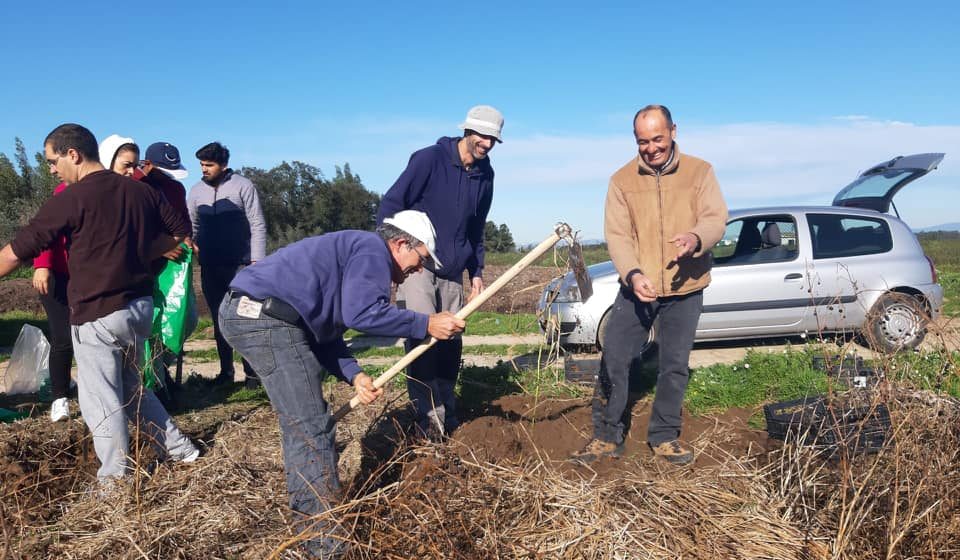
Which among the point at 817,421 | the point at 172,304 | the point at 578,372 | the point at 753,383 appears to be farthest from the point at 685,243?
the point at 172,304

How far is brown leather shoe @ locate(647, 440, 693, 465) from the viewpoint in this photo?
395 cm

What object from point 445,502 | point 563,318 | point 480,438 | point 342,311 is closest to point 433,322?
point 342,311

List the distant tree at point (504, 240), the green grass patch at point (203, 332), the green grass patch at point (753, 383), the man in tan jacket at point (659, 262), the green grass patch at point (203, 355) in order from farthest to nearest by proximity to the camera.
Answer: the distant tree at point (504, 240) < the green grass patch at point (203, 332) < the green grass patch at point (203, 355) < the green grass patch at point (753, 383) < the man in tan jacket at point (659, 262)

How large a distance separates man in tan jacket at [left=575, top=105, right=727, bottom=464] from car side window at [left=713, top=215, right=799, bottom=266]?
3.56m

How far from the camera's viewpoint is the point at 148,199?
3.81 meters

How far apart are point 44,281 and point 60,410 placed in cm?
97

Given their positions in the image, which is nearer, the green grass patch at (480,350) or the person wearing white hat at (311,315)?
the person wearing white hat at (311,315)

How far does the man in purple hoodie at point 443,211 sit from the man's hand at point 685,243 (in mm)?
1214

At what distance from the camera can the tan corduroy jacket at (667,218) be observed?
3.88m

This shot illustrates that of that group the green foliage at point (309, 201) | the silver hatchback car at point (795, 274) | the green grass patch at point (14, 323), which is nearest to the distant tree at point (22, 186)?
the green foliage at point (309, 201)

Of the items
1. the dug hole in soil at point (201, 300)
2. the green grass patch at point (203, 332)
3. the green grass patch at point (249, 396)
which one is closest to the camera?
the green grass patch at point (249, 396)

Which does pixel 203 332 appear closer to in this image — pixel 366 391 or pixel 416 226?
pixel 366 391

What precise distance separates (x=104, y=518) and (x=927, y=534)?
3.53 metres

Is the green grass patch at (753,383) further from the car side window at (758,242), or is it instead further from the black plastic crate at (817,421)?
the car side window at (758,242)
